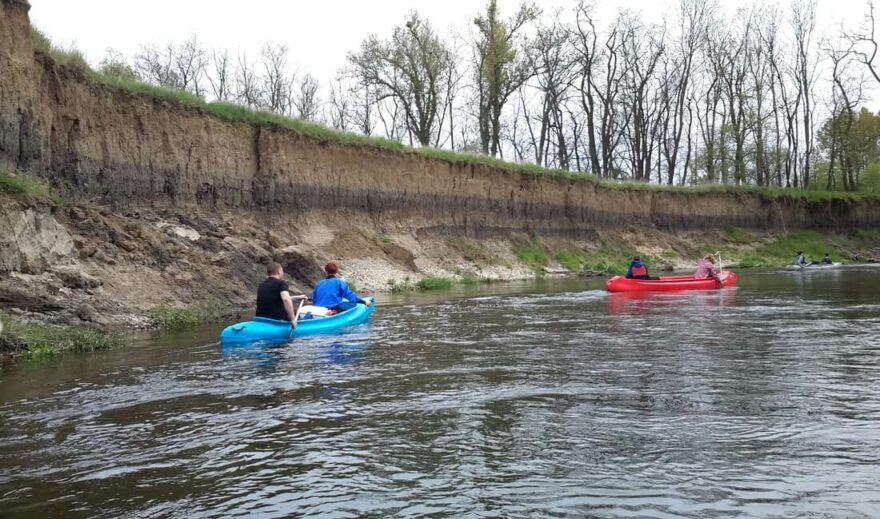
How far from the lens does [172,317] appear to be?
14.0m

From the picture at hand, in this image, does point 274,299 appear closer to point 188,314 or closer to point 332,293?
point 332,293

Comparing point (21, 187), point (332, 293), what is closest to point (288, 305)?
point (332, 293)

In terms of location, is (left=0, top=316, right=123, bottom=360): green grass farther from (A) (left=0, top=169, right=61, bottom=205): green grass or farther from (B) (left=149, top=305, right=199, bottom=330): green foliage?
(A) (left=0, top=169, right=61, bottom=205): green grass

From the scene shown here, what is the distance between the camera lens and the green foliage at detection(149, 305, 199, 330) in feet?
44.9

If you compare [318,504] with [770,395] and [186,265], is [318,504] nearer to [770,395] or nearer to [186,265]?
[770,395]

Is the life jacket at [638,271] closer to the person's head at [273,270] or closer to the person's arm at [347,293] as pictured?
the person's arm at [347,293]

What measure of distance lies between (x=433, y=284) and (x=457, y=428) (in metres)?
18.9

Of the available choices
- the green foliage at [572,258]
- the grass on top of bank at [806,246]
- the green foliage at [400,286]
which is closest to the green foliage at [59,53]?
the green foliage at [400,286]

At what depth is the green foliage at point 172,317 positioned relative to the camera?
13.7 metres

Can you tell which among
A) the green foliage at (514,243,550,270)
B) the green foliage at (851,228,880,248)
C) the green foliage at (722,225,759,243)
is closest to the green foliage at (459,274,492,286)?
the green foliage at (514,243,550,270)

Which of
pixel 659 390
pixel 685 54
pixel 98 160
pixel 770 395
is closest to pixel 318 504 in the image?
pixel 659 390

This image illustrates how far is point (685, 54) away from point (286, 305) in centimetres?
4288

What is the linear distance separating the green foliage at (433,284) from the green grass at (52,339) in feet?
46.2

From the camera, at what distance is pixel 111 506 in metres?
4.24
